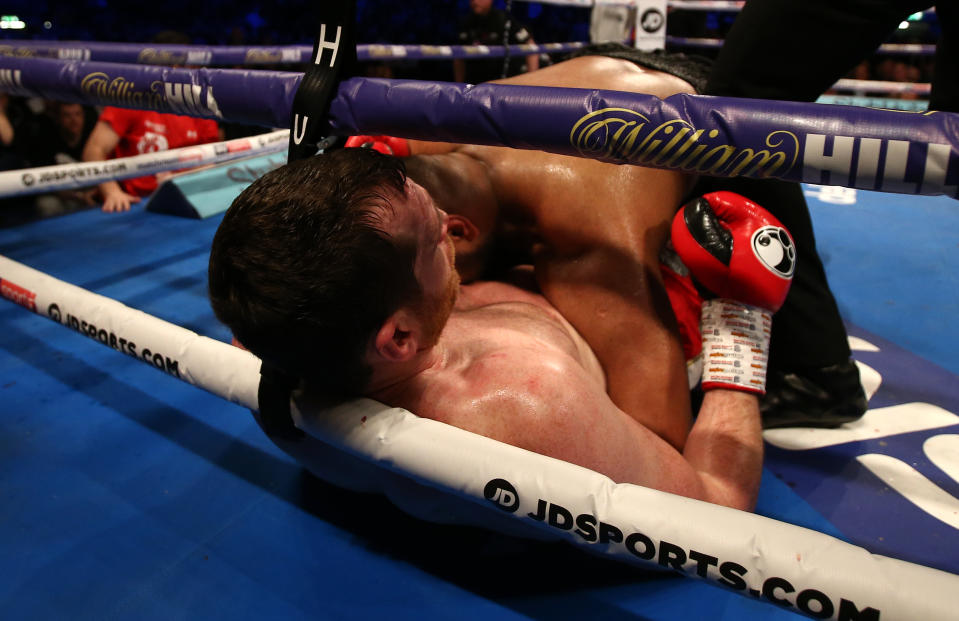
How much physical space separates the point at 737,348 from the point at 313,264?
2.81 feet

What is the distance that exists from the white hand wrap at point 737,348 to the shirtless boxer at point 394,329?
0.17 metres

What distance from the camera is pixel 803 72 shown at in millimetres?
1172

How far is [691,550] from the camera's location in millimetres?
606

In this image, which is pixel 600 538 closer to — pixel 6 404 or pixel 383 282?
pixel 383 282

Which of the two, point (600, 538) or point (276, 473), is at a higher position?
point (600, 538)

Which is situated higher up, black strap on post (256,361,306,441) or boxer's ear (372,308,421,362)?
boxer's ear (372,308,421,362)

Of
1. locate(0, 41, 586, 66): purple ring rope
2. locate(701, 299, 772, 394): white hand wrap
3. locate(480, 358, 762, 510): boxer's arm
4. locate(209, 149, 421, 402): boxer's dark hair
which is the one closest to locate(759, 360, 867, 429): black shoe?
locate(701, 299, 772, 394): white hand wrap

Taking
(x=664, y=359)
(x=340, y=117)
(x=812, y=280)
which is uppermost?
(x=340, y=117)

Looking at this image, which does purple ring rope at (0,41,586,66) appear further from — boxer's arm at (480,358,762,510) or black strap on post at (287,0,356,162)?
boxer's arm at (480,358,762,510)

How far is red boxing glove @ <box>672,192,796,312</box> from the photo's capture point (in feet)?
3.70

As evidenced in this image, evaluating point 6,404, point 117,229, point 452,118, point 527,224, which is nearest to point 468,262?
point 527,224

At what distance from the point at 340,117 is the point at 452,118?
0.77 ft

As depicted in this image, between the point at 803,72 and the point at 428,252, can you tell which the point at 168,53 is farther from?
the point at 803,72

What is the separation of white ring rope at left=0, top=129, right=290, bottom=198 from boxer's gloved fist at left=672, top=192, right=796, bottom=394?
1.44 meters
